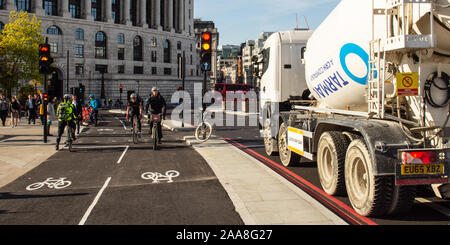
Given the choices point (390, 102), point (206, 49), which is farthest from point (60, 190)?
point (206, 49)

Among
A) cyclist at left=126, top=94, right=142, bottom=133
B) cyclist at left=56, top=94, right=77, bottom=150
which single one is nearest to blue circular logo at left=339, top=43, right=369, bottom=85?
cyclist at left=56, top=94, right=77, bottom=150

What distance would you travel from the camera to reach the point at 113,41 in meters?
77.2

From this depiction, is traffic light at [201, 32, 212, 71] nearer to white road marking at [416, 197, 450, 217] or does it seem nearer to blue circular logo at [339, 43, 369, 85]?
blue circular logo at [339, 43, 369, 85]

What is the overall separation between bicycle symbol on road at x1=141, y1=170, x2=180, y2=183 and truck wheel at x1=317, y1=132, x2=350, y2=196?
355cm

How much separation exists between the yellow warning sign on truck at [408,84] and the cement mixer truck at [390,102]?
13mm

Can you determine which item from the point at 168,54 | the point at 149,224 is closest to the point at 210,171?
the point at 149,224

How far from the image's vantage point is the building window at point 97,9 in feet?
254

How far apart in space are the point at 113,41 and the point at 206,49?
68240 mm

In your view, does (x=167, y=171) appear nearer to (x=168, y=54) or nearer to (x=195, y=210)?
(x=195, y=210)

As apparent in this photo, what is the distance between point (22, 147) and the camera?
14.4 metres

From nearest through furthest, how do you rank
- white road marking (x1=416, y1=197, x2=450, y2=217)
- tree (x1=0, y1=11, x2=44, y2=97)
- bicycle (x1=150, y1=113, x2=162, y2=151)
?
1. white road marking (x1=416, y1=197, x2=450, y2=217)
2. bicycle (x1=150, y1=113, x2=162, y2=151)
3. tree (x1=0, y1=11, x2=44, y2=97)

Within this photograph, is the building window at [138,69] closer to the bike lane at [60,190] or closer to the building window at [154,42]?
the building window at [154,42]

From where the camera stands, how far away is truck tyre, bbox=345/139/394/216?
5309mm

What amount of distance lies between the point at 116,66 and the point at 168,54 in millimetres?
15559
